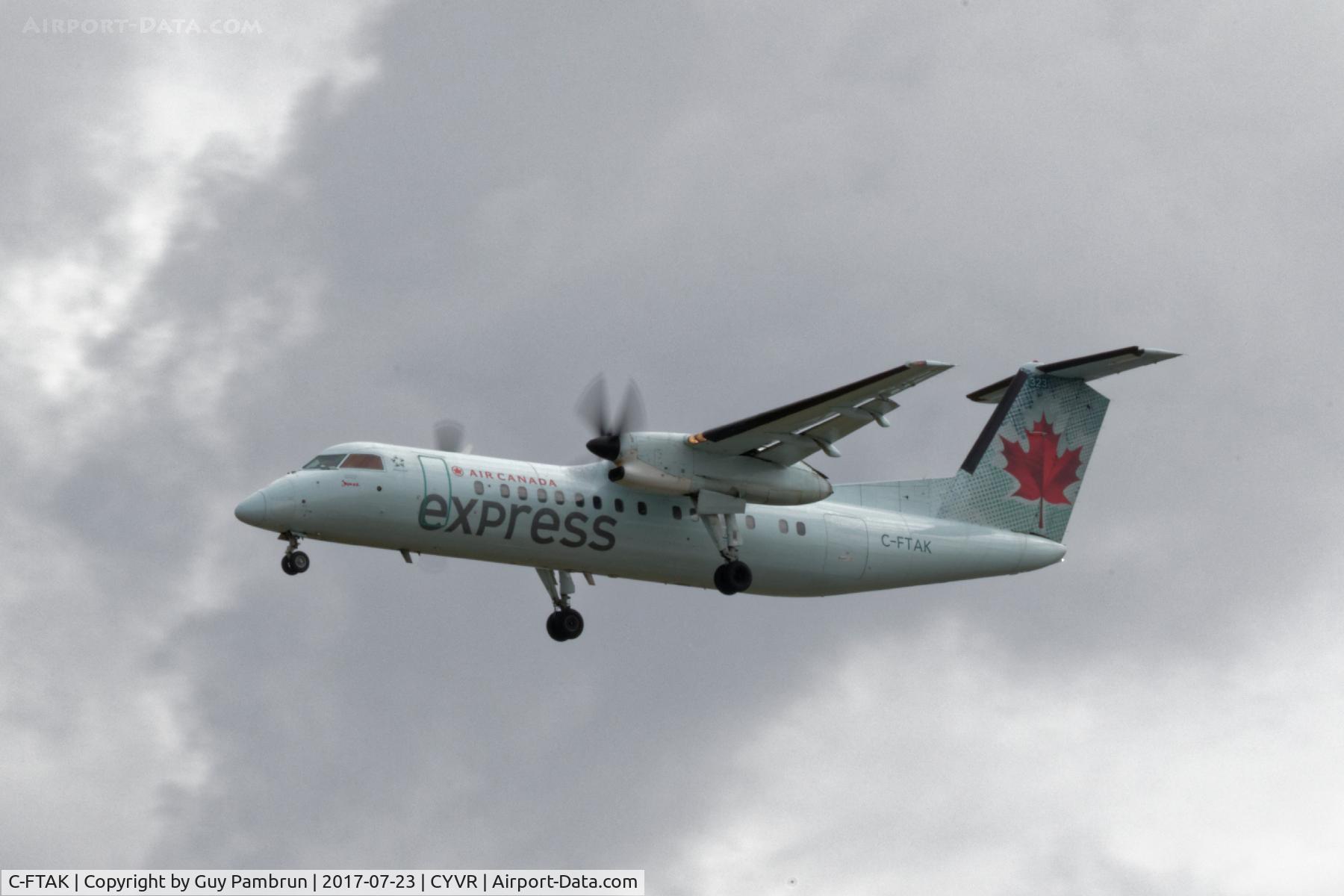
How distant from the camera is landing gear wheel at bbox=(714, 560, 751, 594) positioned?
26.7 meters

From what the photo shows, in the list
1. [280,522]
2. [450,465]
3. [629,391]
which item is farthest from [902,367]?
[280,522]

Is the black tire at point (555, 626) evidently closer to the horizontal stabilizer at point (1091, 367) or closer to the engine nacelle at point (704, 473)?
the engine nacelle at point (704, 473)

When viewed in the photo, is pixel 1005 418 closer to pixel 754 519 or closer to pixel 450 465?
pixel 754 519

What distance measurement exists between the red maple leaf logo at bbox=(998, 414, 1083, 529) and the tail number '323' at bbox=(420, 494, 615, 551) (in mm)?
7724

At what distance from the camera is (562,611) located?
27.8 m

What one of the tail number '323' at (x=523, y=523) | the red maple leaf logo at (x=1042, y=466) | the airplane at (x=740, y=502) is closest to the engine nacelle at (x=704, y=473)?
the airplane at (x=740, y=502)

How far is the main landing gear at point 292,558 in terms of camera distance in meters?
23.9

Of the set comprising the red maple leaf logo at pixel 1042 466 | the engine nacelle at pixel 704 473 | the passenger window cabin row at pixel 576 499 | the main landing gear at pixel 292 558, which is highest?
the red maple leaf logo at pixel 1042 466

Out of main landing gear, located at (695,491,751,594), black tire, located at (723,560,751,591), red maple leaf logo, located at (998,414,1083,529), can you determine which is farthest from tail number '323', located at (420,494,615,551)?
red maple leaf logo, located at (998,414,1083,529)

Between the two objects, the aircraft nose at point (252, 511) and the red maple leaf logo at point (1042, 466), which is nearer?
the aircraft nose at point (252, 511)

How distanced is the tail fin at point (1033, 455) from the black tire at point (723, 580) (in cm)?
467

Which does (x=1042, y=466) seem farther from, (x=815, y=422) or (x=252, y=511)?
(x=252, y=511)

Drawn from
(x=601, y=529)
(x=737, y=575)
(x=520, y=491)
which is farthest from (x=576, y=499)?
(x=737, y=575)

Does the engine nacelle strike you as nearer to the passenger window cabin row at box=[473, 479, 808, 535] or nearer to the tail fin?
the passenger window cabin row at box=[473, 479, 808, 535]
